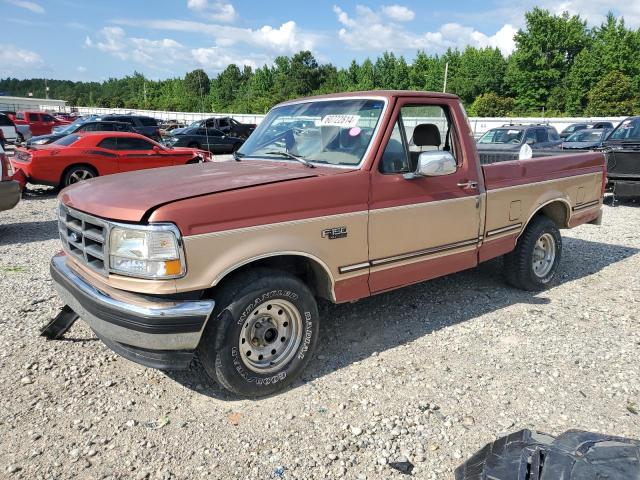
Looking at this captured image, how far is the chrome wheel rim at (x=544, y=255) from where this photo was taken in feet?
18.3

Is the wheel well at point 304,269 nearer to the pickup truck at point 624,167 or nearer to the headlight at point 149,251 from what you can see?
the headlight at point 149,251

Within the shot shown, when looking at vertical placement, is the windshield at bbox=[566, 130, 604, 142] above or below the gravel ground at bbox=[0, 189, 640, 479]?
above

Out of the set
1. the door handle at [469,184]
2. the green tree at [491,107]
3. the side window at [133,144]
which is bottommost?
the door handle at [469,184]

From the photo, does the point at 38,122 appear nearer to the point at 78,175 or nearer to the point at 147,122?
the point at 147,122

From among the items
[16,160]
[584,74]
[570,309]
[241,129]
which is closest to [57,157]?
[16,160]

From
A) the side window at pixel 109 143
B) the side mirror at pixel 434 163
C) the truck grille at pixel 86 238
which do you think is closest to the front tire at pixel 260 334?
the truck grille at pixel 86 238

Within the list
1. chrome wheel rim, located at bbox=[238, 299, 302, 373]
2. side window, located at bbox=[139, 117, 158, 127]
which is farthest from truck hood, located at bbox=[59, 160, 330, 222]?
side window, located at bbox=[139, 117, 158, 127]

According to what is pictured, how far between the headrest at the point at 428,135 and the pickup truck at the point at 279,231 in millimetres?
19

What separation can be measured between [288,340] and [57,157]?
32.9 feet

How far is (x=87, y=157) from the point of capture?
1174 centimetres

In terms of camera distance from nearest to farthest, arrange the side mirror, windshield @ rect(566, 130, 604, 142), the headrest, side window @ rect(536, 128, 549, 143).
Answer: the side mirror, the headrest, side window @ rect(536, 128, 549, 143), windshield @ rect(566, 130, 604, 142)

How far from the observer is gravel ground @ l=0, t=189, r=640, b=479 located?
2.85 metres

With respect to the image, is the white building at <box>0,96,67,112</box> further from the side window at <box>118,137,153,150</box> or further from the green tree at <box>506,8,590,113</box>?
the side window at <box>118,137,153,150</box>

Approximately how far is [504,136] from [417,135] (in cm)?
1217
